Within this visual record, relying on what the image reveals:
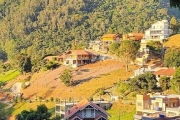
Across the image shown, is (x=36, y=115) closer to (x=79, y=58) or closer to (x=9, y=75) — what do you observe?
(x=79, y=58)

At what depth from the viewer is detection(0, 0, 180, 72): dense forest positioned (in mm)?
99875

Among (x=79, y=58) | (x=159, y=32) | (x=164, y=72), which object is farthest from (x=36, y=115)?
(x=159, y=32)

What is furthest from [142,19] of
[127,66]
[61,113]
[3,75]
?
[61,113]

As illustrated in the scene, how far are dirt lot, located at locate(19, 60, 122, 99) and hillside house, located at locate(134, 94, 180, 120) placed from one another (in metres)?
13.9

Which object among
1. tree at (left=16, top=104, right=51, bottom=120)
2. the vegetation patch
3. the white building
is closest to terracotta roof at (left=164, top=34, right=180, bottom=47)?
the white building

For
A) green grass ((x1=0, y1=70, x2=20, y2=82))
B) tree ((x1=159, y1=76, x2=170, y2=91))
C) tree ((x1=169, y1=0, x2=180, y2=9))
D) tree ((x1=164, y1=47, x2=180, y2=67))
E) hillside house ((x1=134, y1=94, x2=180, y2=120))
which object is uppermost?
tree ((x1=169, y1=0, x2=180, y2=9))

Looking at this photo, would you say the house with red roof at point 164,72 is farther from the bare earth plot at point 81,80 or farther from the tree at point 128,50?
the bare earth plot at point 81,80

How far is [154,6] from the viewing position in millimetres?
121062

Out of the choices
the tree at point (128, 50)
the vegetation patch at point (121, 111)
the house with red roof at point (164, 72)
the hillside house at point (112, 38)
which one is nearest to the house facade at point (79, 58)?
the hillside house at point (112, 38)

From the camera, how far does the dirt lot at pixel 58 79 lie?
5538 centimetres

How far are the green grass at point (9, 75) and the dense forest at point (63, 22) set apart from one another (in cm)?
1164

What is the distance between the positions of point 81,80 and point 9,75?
76.8 ft

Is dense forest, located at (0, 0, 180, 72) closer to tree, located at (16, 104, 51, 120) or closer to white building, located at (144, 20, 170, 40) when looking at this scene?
white building, located at (144, 20, 170, 40)

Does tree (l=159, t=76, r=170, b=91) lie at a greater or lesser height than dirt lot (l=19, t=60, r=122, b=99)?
greater
